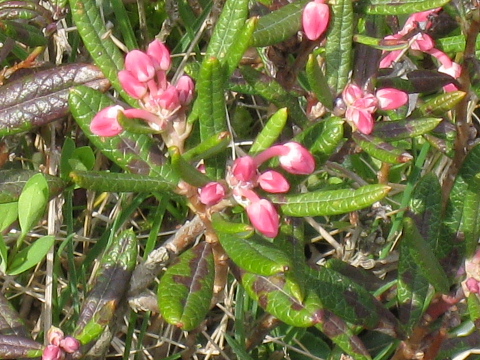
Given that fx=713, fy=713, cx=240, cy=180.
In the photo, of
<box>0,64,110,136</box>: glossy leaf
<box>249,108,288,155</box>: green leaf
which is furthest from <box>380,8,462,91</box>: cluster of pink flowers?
<box>0,64,110,136</box>: glossy leaf

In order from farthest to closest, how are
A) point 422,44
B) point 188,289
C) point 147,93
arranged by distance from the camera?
point 422,44 < point 188,289 < point 147,93

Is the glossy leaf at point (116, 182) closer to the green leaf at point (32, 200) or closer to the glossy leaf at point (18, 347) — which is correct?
the green leaf at point (32, 200)

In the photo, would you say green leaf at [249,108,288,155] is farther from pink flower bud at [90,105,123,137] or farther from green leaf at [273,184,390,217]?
pink flower bud at [90,105,123,137]

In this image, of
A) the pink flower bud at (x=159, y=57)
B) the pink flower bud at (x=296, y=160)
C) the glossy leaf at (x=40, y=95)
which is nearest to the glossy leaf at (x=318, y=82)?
the pink flower bud at (x=296, y=160)

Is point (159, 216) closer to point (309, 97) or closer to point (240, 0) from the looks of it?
point (309, 97)

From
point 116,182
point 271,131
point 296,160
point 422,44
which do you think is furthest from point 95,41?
point 422,44

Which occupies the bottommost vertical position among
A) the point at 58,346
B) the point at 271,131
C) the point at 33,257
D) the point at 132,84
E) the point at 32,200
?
the point at 58,346

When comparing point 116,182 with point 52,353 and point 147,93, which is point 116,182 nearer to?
point 147,93
